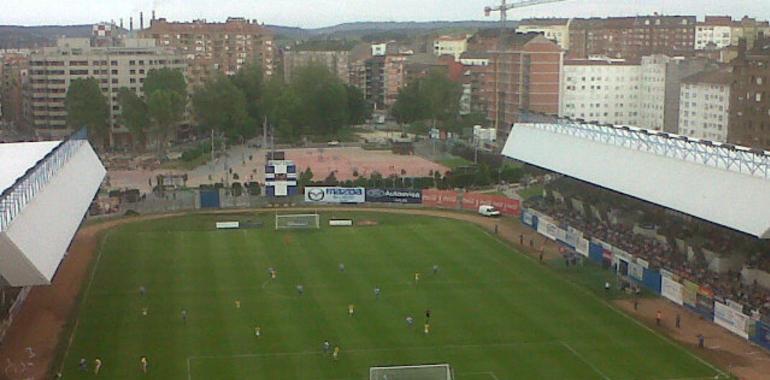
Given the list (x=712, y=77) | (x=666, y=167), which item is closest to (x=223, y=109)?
(x=712, y=77)

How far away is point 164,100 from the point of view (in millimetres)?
98312

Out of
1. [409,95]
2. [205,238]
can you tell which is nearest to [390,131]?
[409,95]

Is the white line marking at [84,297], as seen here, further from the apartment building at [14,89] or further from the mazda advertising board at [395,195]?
the apartment building at [14,89]

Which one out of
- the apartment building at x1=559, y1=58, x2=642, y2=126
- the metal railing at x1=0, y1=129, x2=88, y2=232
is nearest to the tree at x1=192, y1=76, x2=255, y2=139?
the apartment building at x1=559, y1=58, x2=642, y2=126

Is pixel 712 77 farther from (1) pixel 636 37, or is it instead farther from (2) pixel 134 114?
(1) pixel 636 37

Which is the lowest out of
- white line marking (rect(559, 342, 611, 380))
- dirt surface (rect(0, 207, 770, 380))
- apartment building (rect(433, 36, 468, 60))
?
dirt surface (rect(0, 207, 770, 380))

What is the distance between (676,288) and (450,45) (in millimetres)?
147828

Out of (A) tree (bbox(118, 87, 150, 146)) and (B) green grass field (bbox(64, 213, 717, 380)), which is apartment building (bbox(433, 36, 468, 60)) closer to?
(A) tree (bbox(118, 87, 150, 146))

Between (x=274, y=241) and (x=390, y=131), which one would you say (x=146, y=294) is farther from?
(x=390, y=131)

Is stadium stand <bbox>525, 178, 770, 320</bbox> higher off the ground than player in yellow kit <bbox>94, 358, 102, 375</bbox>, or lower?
higher

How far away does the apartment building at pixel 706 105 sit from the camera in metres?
90.2

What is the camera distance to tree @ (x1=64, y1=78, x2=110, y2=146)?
331 feet

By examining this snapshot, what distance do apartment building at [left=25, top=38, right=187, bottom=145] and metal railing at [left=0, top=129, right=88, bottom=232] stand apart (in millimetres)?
64607

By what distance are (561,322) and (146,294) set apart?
1687cm
